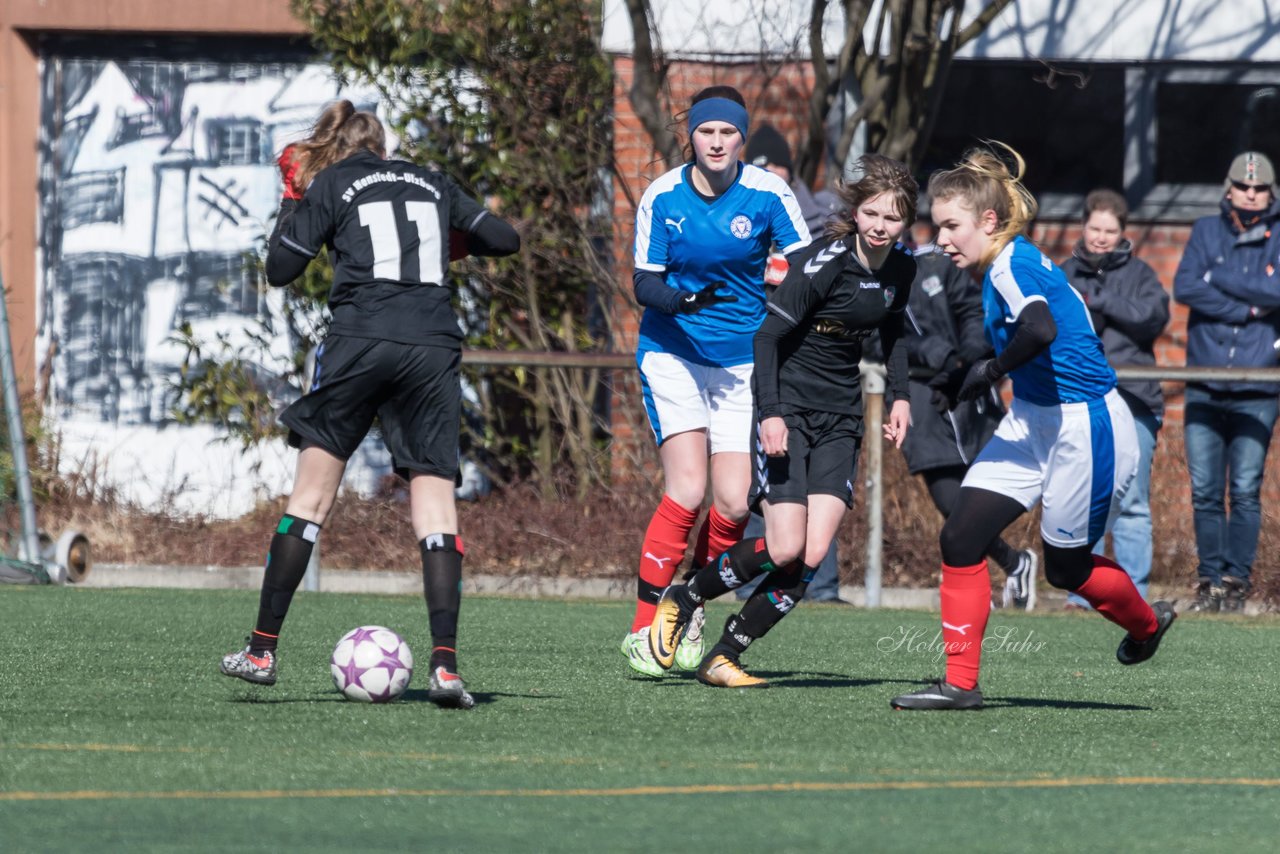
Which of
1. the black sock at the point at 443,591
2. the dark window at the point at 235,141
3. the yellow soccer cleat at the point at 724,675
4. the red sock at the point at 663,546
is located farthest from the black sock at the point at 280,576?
the dark window at the point at 235,141

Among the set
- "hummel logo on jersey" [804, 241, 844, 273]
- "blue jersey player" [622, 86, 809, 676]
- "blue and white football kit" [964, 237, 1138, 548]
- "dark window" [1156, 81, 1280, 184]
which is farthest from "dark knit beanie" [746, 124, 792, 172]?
"blue and white football kit" [964, 237, 1138, 548]

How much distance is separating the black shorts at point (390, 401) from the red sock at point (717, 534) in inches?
57.7

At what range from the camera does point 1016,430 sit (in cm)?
646

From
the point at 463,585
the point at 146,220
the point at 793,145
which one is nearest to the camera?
the point at 463,585

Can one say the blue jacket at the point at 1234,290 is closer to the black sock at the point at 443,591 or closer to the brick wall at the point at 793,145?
the brick wall at the point at 793,145

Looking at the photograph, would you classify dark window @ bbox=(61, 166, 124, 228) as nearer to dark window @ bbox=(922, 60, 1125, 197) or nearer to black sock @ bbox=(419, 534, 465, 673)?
dark window @ bbox=(922, 60, 1125, 197)

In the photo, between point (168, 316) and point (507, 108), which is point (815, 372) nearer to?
point (507, 108)

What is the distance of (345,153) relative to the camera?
21.5 feet

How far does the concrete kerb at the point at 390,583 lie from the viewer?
37.1 feet

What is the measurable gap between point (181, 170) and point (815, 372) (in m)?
8.65

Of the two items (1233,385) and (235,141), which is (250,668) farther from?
(235,141)

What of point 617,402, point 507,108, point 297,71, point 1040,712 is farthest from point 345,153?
point 297,71

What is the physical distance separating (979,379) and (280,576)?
2255 millimetres

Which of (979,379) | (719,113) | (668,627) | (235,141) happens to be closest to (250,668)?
(668,627)
